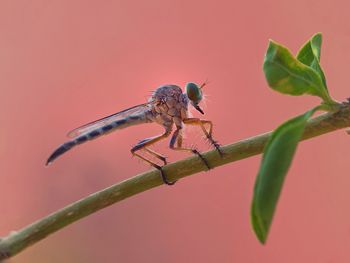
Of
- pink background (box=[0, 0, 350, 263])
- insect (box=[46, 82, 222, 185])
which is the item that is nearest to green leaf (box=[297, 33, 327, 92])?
insect (box=[46, 82, 222, 185])

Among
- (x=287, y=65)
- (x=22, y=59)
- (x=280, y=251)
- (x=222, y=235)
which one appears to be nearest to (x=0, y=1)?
(x=22, y=59)

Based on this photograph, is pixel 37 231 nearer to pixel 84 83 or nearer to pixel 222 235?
pixel 222 235

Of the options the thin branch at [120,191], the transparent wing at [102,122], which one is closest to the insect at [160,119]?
the transparent wing at [102,122]

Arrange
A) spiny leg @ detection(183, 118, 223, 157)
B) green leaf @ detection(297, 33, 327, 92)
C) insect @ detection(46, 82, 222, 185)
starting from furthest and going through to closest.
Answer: insect @ detection(46, 82, 222, 185) < spiny leg @ detection(183, 118, 223, 157) < green leaf @ detection(297, 33, 327, 92)

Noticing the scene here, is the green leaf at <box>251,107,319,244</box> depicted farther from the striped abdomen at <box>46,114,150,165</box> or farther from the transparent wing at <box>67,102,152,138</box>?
the transparent wing at <box>67,102,152,138</box>

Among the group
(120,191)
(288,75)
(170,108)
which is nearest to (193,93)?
(170,108)

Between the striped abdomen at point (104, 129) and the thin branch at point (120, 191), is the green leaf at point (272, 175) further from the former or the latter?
the striped abdomen at point (104, 129)
